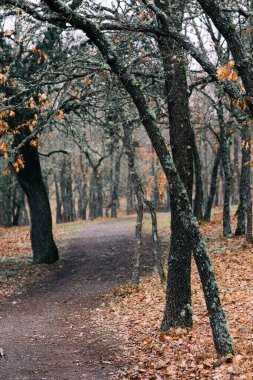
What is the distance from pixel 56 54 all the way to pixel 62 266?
7.86 meters

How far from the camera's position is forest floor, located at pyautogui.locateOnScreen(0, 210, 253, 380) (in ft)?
23.9

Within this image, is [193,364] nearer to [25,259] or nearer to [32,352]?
[32,352]

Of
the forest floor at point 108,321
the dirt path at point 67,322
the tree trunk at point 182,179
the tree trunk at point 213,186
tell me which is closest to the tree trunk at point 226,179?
the forest floor at point 108,321

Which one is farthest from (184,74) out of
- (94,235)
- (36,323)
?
(94,235)

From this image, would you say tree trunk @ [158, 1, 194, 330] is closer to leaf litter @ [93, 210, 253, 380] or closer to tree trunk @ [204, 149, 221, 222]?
leaf litter @ [93, 210, 253, 380]

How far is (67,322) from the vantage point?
36.6ft

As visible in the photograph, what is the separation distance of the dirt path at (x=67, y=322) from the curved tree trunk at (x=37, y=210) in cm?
86

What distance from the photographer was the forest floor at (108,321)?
7.29 metres

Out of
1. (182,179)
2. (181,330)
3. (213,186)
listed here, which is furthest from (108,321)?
(213,186)

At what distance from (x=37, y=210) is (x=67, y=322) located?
8077 mm

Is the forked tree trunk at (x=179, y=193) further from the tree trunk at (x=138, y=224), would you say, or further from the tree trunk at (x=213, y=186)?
the tree trunk at (x=213, y=186)

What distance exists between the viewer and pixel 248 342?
7.62 meters

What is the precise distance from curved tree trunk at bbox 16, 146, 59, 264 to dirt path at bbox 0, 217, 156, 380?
86 cm

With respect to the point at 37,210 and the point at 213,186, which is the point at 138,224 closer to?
the point at 37,210
